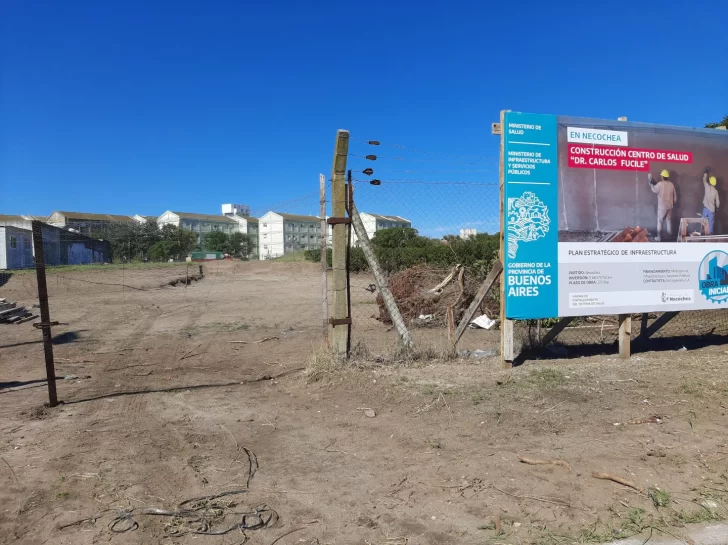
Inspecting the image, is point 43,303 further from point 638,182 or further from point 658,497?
point 638,182

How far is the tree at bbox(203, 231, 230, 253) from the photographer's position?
34.7 m

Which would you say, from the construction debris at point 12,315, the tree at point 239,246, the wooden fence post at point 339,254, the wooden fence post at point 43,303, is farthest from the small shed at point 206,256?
the wooden fence post at point 43,303

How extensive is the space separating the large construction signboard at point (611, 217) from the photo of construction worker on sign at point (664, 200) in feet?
0.05

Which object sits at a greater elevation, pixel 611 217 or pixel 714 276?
pixel 611 217

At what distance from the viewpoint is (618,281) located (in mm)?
7387

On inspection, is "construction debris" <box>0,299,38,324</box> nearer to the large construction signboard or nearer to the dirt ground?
the dirt ground

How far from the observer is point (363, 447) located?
482 centimetres

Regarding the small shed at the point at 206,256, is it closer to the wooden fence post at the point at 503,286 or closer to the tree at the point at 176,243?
the tree at the point at 176,243

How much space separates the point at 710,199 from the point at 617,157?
1773 millimetres

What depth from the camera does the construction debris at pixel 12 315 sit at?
43.1 ft

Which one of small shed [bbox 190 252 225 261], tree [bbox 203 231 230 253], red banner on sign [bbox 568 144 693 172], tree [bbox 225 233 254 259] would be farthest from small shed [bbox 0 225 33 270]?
red banner on sign [bbox 568 144 693 172]

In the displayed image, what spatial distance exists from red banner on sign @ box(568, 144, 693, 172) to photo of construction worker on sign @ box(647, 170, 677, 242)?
224 mm

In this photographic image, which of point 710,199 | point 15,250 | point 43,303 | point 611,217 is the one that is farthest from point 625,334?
point 15,250

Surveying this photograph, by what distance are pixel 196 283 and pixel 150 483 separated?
980 inches
